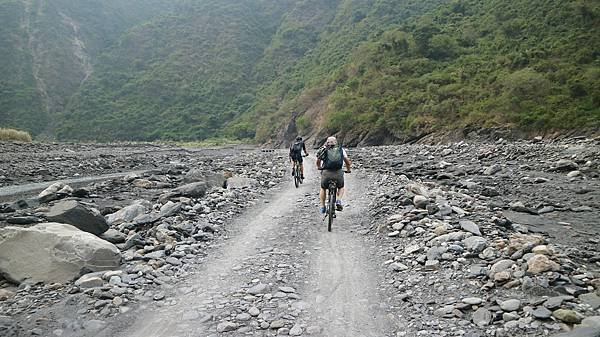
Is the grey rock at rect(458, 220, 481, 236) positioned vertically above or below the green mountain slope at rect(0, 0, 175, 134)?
below

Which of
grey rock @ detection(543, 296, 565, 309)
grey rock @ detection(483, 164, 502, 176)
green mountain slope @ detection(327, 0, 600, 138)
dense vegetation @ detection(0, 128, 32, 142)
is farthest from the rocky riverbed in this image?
dense vegetation @ detection(0, 128, 32, 142)

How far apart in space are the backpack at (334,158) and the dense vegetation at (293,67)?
29386 mm

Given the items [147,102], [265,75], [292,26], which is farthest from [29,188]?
[292,26]

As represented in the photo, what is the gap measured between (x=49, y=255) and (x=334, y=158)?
6.35 metres

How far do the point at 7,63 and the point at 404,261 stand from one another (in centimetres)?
13829

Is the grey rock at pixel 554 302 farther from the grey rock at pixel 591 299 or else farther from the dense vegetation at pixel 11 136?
the dense vegetation at pixel 11 136

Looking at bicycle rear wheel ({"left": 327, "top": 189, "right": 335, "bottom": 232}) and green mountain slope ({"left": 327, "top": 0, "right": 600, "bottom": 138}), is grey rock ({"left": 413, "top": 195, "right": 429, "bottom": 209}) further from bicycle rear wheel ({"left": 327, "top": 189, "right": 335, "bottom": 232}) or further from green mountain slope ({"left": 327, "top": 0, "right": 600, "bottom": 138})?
green mountain slope ({"left": 327, "top": 0, "right": 600, "bottom": 138})

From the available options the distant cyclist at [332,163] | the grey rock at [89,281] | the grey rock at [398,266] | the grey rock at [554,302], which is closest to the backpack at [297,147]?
the distant cyclist at [332,163]

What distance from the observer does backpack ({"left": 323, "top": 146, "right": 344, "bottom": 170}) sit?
10.1m

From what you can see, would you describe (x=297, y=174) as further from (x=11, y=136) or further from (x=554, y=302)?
(x=11, y=136)

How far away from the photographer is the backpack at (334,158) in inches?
398

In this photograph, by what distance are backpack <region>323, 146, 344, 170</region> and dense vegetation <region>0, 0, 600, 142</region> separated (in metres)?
29.4

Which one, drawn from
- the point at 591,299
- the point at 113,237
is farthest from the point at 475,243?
the point at 113,237

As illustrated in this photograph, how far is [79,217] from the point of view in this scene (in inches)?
356
